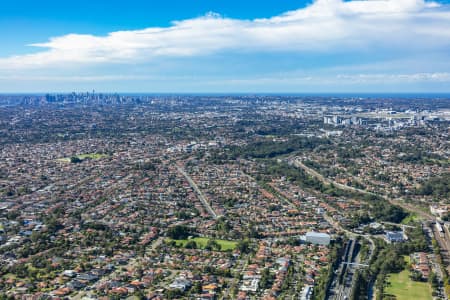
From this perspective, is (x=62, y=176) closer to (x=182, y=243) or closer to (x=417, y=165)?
(x=182, y=243)

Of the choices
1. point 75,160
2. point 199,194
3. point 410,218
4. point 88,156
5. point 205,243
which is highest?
point 75,160

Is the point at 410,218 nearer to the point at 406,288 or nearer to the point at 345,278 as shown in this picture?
the point at 406,288

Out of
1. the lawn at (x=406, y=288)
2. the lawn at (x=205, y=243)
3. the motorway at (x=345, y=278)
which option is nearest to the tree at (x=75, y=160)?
the lawn at (x=205, y=243)

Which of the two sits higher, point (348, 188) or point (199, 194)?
point (199, 194)

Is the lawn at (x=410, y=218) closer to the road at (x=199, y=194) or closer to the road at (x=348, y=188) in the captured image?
the road at (x=348, y=188)

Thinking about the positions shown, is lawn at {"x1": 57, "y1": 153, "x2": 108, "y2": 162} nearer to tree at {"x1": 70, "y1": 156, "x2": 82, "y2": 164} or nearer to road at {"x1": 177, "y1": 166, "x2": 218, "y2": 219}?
tree at {"x1": 70, "y1": 156, "x2": 82, "y2": 164}

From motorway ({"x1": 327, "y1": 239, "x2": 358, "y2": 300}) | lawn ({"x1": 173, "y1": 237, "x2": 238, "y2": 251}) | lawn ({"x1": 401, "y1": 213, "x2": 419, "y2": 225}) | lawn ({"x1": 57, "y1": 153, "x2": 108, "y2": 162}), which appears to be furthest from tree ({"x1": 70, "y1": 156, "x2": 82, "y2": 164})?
lawn ({"x1": 401, "y1": 213, "x2": 419, "y2": 225})

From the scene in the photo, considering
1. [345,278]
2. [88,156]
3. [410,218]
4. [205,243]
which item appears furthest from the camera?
[88,156]

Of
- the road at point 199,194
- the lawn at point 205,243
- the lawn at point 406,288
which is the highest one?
the road at point 199,194

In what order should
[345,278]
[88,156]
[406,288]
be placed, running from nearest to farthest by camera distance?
1. [406,288]
2. [345,278]
3. [88,156]

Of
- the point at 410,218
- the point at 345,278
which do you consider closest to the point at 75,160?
the point at 410,218
